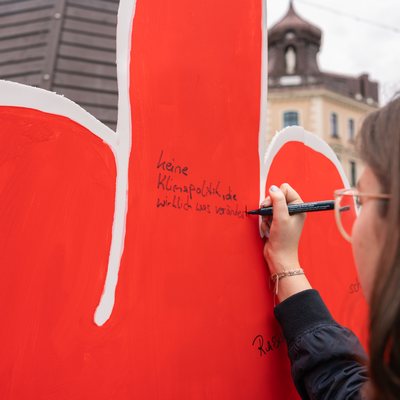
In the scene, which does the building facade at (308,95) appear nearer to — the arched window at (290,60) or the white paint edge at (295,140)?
the arched window at (290,60)

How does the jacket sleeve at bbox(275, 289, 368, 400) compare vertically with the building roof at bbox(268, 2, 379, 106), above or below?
below

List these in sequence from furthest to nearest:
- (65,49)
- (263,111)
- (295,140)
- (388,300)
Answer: (65,49) < (295,140) < (263,111) < (388,300)

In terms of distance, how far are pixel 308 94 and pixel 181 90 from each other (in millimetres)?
11659

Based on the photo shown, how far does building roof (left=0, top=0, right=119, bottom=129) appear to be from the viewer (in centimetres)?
214

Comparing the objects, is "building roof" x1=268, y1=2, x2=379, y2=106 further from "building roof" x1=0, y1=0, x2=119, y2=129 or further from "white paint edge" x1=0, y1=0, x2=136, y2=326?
"white paint edge" x1=0, y1=0, x2=136, y2=326

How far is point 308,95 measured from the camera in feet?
38.3

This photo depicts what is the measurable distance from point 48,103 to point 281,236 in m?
0.52

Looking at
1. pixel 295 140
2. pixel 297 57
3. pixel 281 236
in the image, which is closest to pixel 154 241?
pixel 281 236

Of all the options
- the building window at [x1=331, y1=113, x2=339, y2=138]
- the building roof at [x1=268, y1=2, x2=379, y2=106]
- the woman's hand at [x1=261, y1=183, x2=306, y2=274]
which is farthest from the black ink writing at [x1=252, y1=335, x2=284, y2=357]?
the building window at [x1=331, y1=113, x2=339, y2=138]

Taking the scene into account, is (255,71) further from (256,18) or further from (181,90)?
(181,90)

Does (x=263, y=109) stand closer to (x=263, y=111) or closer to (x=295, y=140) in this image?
(x=263, y=111)

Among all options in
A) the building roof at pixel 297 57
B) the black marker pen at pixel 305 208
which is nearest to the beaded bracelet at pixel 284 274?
the black marker pen at pixel 305 208

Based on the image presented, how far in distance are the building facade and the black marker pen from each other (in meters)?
10.6

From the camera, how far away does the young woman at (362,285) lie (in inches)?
17.7
